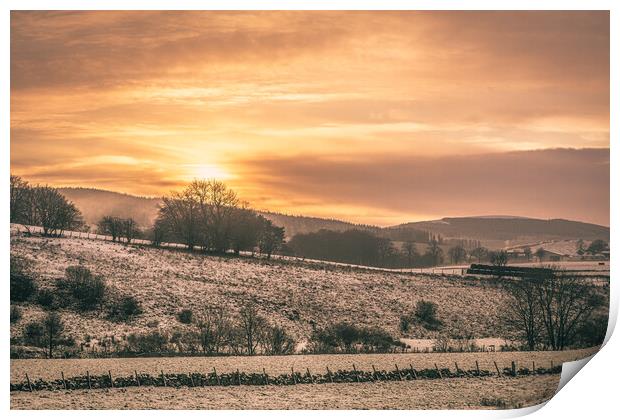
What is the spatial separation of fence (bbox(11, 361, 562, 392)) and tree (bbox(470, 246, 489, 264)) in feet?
9.55

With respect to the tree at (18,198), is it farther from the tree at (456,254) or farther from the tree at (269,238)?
the tree at (456,254)

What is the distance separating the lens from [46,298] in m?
16.8

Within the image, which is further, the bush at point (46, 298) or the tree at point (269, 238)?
the tree at point (269, 238)

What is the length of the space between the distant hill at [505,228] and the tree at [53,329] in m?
6.50

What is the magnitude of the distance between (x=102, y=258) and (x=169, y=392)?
4.28 metres

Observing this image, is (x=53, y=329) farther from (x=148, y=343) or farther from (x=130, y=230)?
(x=130, y=230)

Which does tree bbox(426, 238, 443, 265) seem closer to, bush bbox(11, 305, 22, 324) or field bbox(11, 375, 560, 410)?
field bbox(11, 375, 560, 410)

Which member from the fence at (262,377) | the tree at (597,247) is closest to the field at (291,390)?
the fence at (262,377)

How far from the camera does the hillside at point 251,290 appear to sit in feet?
56.6

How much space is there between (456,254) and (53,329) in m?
8.00

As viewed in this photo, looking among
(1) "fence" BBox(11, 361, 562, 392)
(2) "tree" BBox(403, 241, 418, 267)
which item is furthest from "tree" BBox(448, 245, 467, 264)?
(1) "fence" BBox(11, 361, 562, 392)

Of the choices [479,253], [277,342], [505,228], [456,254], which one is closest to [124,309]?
[277,342]

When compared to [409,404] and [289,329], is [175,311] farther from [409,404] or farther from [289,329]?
[409,404]

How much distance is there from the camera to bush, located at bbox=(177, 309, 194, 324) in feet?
56.0
